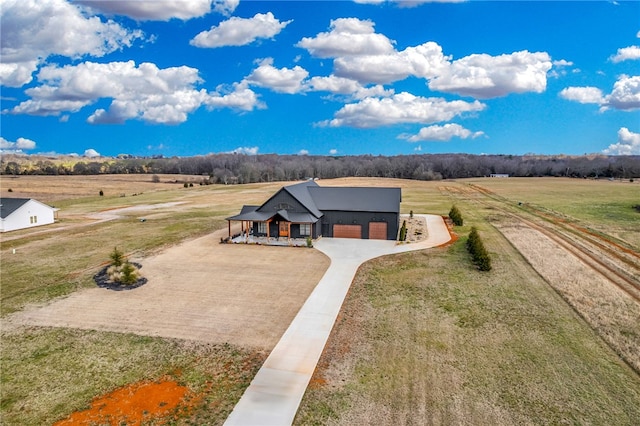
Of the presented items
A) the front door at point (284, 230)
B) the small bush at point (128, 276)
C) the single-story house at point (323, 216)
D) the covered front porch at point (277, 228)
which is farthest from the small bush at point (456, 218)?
the small bush at point (128, 276)

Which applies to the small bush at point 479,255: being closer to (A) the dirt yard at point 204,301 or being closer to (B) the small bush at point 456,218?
(A) the dirt yard at point 204,301

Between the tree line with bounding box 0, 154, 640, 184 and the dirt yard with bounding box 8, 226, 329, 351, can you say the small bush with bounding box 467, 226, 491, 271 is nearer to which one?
the dirt yard with bounding box 8, 226, 329, 351

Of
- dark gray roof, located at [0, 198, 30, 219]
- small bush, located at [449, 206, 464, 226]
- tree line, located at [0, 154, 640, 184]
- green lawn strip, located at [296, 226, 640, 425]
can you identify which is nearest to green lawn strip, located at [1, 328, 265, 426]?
green lawn strip, located at [296, 226, 640, 425]

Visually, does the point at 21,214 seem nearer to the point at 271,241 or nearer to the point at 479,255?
the point at 271,241

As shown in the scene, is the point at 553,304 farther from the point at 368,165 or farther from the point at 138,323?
the point at 368,165

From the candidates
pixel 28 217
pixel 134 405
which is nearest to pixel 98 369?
pixel 134 405
